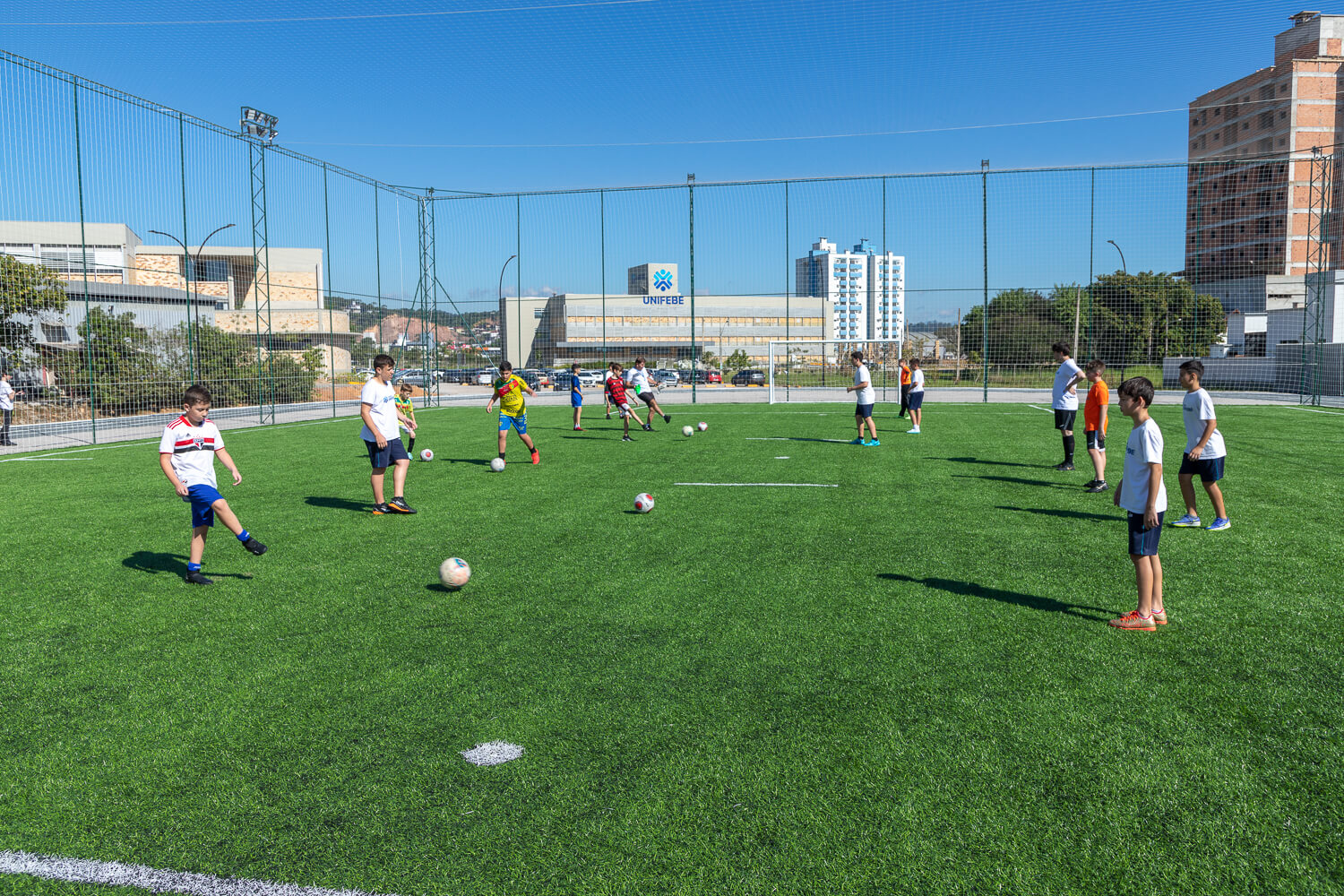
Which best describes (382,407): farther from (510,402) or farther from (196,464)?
(510,402)

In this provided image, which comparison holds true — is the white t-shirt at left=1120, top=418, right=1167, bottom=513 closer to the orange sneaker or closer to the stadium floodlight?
the orange sneaker

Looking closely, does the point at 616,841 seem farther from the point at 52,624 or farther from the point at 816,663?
the point at 52,624

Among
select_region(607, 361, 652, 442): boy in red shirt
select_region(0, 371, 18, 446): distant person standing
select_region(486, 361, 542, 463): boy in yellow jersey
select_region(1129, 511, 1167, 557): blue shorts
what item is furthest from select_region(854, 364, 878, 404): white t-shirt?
select_region(0, 371, 18, 446): distant person standing

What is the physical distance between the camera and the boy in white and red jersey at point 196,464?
6.93 meters

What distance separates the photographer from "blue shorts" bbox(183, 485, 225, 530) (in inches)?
276

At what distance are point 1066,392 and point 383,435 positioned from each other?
32.2 feet

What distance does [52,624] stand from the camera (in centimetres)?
613

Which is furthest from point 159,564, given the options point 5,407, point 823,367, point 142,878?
point 823,367

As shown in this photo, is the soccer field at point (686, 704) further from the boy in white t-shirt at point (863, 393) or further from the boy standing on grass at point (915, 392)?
the boy standing on grass at point (915, 392)

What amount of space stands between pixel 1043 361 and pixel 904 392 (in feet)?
45.7

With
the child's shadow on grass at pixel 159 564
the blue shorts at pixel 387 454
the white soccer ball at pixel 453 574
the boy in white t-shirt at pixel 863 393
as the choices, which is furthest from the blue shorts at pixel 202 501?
the boy in white t-shirt at pixel 863 393

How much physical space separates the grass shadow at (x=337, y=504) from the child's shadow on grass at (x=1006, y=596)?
268 inches

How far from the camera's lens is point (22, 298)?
814 inches

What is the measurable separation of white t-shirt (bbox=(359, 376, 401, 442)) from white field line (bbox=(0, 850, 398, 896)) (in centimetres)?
688
